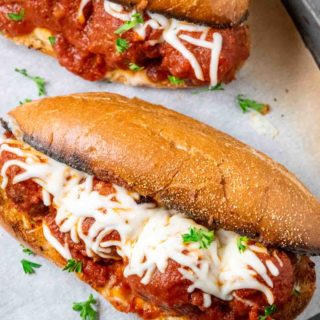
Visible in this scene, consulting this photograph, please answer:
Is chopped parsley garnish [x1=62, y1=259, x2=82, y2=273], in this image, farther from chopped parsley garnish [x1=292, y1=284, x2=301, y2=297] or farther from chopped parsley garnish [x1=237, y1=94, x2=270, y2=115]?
chopped parsley garnish [x1=237, y1=94, x2=270, y2=115]

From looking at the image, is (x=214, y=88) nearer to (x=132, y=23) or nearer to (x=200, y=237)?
(x=132, y=23)

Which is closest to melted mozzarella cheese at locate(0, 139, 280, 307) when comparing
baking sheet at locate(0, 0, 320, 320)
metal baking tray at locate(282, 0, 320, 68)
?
baking sheet at locate(0, 0, 320, 320)

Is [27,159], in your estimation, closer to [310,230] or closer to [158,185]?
[158,185]

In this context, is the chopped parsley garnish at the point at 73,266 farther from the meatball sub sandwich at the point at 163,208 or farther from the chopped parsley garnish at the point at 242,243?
the chopped parsley garnish at the point at 242,243

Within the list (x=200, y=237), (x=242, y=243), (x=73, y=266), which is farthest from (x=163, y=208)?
(x=73, y=266)

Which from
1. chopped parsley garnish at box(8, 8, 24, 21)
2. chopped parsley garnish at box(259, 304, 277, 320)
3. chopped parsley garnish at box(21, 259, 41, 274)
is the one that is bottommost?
chopped parsley garnish at box(21, 259, 41, 274)

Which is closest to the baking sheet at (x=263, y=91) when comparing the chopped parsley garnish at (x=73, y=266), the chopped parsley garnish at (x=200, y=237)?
the chopped parsley garnish at (x=73, y=266)
